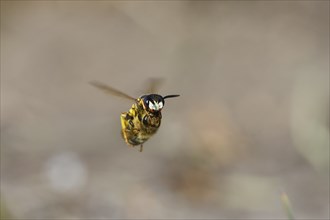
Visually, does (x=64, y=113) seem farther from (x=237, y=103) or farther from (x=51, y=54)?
(x=237, y=103)

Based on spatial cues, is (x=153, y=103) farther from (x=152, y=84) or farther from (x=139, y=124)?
(x=152, y=84)

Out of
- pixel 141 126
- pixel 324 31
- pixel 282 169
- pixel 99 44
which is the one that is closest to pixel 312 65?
pixel 324 31

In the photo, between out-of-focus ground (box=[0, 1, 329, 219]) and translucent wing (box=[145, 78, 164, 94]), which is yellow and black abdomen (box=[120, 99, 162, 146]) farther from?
out-of-focus ground (box=[0, 1, 329, 219])

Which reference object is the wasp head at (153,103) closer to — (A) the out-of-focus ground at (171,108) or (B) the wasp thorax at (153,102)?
(B) the wasp thorax at (153,102)

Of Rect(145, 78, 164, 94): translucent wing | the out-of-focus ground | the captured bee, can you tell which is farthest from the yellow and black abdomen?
the out-of-focus ground

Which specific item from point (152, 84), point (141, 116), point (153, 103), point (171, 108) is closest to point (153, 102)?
point (153, 103)
